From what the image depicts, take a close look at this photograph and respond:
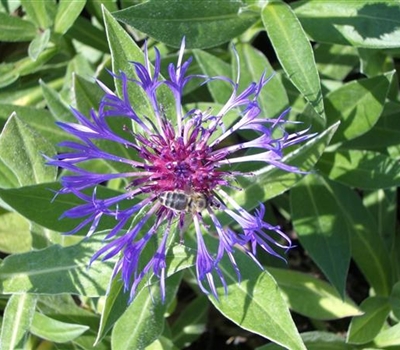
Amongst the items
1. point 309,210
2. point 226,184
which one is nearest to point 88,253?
point 226,184

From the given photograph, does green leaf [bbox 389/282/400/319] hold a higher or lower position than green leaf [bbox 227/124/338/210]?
lower

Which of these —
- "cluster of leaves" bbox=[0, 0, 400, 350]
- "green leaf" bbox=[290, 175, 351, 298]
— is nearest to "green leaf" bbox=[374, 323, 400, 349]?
"cluster of leaves" bbox=[0, 0, 400, 350]

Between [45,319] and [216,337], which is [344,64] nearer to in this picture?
[216,337]

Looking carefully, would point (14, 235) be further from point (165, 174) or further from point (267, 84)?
point (267, 84)

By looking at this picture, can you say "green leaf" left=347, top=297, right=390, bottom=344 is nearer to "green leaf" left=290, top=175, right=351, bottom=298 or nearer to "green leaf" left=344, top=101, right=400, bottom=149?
"green leaf" left=290, top=175, right=351, bottom=298

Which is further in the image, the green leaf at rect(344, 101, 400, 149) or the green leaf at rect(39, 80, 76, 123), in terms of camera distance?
the green leaf at rect(344, 101, 400, 149)

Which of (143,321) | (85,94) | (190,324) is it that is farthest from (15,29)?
(190,324)
